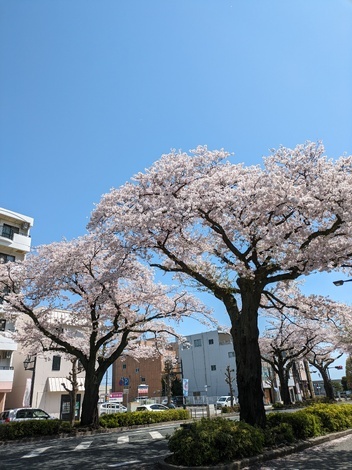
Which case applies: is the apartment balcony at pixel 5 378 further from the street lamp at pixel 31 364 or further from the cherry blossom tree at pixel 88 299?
the cherry blossom tree at pixel 88 299

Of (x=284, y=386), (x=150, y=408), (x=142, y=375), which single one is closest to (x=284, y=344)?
(x=284, y=386)

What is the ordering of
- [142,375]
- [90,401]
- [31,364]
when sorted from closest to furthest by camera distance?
[90,401] → [31,364] → [142,375]

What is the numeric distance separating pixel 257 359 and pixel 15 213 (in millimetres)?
25268

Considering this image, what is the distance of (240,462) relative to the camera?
722cm

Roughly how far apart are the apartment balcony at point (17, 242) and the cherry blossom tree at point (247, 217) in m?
18.7

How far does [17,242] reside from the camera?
2836cm

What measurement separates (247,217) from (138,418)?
15.0 metres

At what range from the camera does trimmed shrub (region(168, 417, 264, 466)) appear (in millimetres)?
7180

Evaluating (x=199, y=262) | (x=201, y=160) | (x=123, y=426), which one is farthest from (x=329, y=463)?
(x=123, y=426)

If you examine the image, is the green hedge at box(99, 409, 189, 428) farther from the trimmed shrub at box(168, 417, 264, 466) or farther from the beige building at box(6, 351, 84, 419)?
the trimmed shrub at box(168, 417, 264, 466)

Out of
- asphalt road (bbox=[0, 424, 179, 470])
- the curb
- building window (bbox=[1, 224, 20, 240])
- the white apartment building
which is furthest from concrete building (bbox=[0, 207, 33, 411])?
the white apartment building

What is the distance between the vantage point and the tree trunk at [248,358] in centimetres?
986

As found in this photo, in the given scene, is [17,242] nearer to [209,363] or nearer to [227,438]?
[227,438]

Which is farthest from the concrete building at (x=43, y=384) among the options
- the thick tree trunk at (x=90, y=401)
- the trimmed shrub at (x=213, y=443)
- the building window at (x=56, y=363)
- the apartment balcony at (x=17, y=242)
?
the trimmed shrub at (x=213, y=443)
